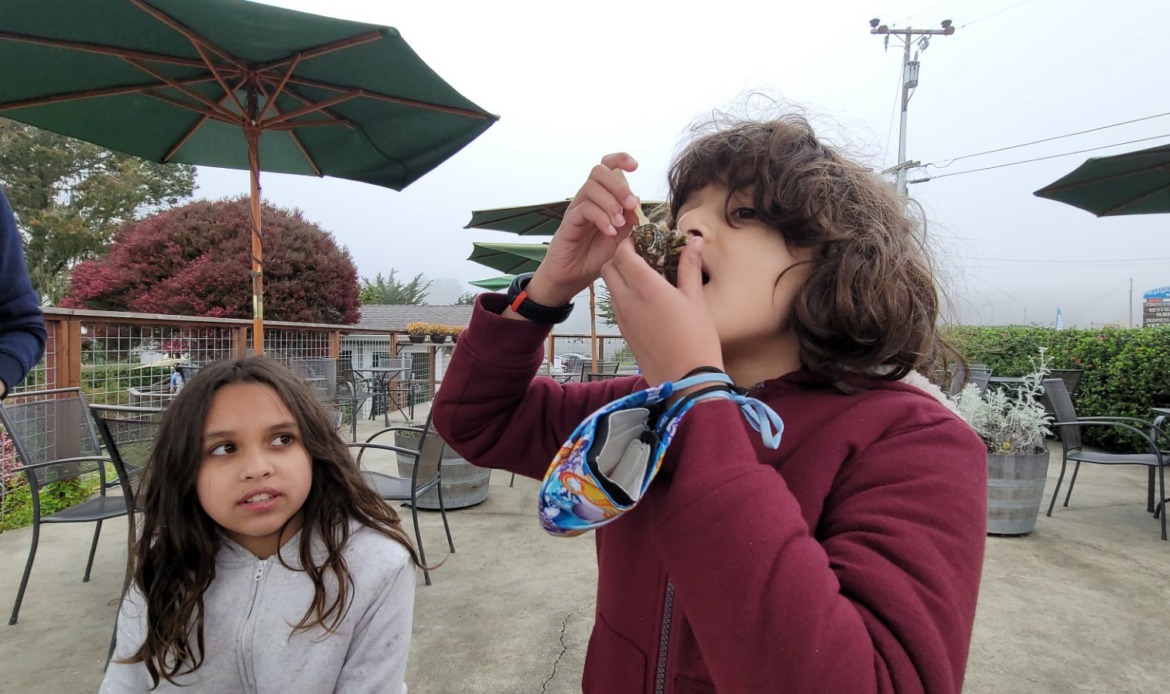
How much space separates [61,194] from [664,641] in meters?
24.1

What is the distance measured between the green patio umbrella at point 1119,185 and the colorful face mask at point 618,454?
4.74 metres

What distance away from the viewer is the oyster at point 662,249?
0.67 meters

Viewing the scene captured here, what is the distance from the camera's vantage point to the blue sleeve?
156 cm

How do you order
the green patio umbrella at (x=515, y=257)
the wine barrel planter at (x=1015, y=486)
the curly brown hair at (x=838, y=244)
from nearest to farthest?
the curly brown hair at (x=838, y=244)
the wine barrel planter at (x=1015, y=486)
the green patio umbrella at (x=515, y=257)

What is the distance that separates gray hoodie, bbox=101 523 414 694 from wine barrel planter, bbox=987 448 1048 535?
358 cm

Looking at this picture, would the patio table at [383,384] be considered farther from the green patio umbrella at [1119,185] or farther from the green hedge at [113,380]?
the green patio umbrella at [1119,185]

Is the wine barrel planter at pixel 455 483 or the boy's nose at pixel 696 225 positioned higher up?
the boy's nose at pixel 696 225

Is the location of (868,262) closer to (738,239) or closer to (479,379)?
(738,239)

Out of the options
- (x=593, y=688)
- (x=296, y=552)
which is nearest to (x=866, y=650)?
(x=593, y=688)

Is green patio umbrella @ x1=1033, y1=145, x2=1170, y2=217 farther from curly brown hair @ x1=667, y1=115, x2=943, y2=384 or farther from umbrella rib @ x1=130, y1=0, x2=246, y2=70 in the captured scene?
umbrella rib @ x1=130, y1=0, x2=246, y2=70

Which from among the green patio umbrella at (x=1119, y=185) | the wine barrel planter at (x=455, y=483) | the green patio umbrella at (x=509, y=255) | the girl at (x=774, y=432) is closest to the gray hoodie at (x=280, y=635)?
the girl at (x=774, y=432)

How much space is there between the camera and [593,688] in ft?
2.62

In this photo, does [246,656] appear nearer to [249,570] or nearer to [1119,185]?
[249,570]

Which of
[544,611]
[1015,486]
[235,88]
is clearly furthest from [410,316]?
[1015,486]
